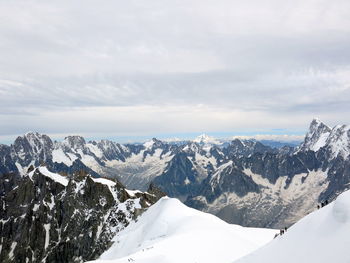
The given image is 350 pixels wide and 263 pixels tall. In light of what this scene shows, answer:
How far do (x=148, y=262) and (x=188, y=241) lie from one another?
14354mm

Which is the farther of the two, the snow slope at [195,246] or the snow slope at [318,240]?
the snow slope at [195,246]

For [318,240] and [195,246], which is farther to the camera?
[195,246]

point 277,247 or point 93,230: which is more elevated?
point 277,247

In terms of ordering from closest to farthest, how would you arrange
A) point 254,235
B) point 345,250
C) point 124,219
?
1. point 345,250
2. point 254,235
3. point 124,219

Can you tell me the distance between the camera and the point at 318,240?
25281 mm

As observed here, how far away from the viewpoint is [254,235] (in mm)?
86688

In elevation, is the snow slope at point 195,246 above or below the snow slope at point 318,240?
below

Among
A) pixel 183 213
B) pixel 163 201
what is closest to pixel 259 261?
pixel 183 213

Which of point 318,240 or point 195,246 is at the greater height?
point 318,240

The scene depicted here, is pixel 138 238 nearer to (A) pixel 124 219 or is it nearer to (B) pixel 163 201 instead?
(B) pixel 163 201

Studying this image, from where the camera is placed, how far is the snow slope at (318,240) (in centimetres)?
2274

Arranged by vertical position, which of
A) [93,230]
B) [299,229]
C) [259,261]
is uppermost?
[299,229]

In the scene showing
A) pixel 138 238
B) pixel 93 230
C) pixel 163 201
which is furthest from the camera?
pixel 93 230

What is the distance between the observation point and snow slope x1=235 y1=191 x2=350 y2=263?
22.7 meters
